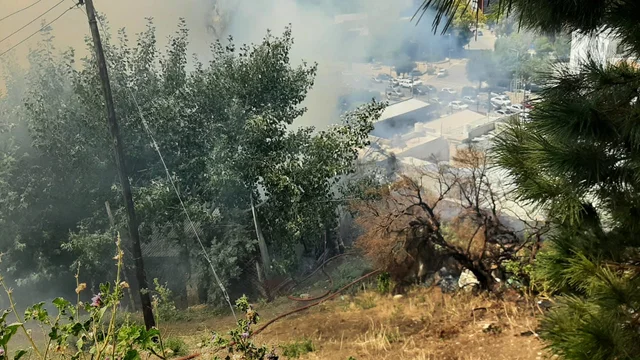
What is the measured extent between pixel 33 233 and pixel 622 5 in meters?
8.86

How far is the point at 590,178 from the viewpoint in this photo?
2.24 meters

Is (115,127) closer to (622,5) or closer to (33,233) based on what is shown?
(33,233)

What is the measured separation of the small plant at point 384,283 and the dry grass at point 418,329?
213 mm

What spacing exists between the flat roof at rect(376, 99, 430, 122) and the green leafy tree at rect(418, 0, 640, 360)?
12.7m

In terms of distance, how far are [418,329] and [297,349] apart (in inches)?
46.0

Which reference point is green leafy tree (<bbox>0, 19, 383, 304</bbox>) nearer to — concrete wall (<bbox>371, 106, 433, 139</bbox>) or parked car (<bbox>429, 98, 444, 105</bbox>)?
concrete wall (<bbox>371, 106, 433, 139</bbox>)

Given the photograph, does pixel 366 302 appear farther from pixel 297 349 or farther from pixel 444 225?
pixel 297 349

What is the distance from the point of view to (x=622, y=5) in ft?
7.28

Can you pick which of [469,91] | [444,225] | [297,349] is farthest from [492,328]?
[469,91]

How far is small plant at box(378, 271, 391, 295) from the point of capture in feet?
22.8

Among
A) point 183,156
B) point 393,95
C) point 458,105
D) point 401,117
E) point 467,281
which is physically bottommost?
point 458,105

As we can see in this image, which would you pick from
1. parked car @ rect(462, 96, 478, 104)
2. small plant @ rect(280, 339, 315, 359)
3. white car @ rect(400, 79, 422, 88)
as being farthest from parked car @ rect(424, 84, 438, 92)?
small plant @ rect(280, 339, 315, 359)

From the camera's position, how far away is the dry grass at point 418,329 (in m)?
4.41

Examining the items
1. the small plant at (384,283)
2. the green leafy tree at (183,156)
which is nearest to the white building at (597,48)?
the small plant at (384,283)
